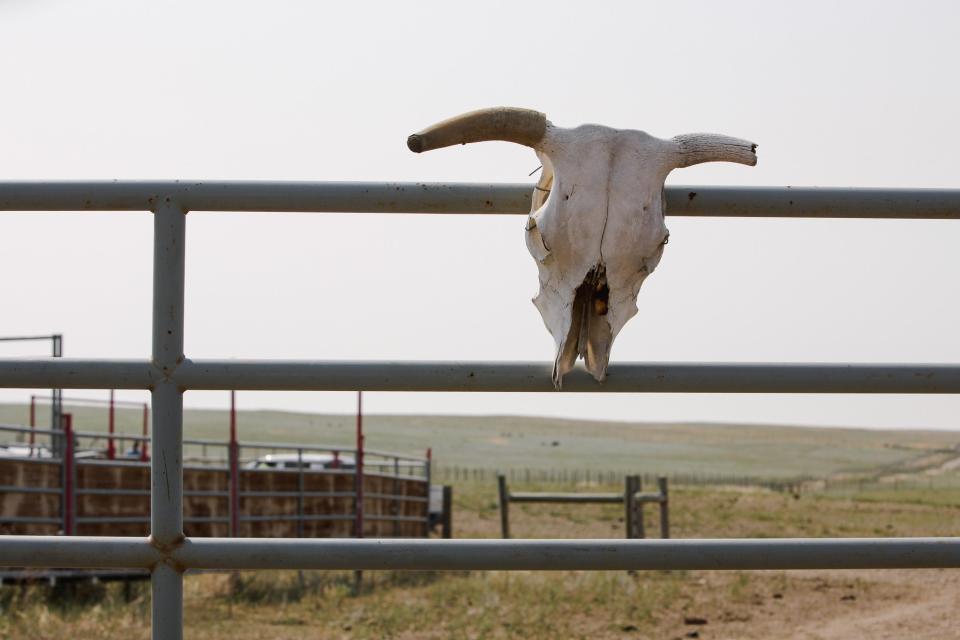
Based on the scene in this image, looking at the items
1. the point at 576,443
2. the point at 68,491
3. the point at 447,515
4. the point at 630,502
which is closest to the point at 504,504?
the point at 447,515

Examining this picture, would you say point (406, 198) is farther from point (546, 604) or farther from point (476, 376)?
point (546, 604)

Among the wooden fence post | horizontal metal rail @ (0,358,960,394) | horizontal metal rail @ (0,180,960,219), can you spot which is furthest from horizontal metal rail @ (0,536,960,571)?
the wooden fence post

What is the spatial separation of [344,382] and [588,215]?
0.62 m

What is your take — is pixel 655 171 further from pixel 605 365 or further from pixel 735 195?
pixel 605 365

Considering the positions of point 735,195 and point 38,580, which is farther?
point 38,580

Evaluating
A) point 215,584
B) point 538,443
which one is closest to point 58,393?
point 215,584

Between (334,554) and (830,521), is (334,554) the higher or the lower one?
the higher one

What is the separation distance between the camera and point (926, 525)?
20.2 m

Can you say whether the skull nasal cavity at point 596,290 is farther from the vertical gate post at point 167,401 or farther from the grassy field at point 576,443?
the grassy field at point 576,443

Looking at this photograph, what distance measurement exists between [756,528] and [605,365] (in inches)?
807

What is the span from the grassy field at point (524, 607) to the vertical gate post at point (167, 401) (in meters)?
4.61

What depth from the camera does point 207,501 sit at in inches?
502

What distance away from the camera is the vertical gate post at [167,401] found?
7.61 ft

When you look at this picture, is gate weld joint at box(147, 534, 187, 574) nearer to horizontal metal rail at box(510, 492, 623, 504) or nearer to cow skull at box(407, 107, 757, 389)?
cow skull at box(407, 107, 757, 389)
